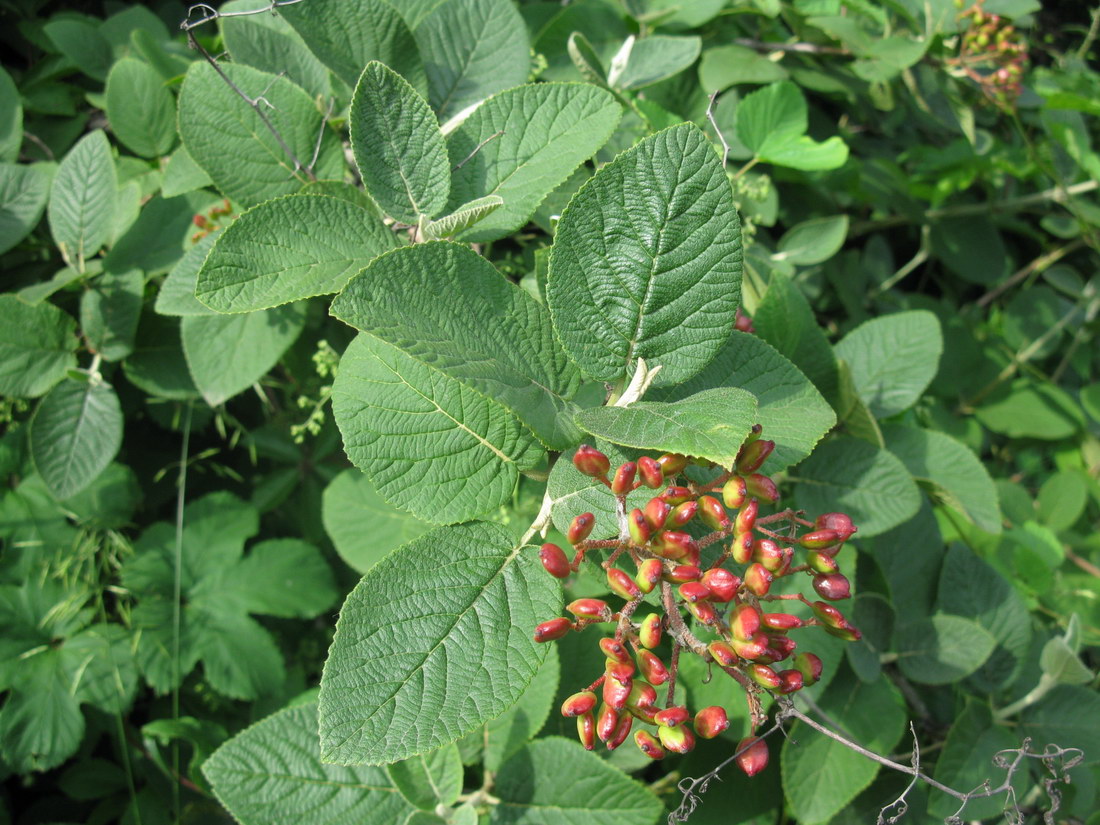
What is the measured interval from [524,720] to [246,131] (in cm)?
90

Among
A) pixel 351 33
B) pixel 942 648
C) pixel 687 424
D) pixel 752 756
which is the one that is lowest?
pixel 942 648

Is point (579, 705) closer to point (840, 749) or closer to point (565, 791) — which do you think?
point (565, 791)

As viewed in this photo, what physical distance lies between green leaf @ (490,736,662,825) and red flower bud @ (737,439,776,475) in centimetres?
50

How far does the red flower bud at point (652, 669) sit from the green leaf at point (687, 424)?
214 millimetres

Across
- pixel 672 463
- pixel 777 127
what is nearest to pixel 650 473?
pixel 672 463

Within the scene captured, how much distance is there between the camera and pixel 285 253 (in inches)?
35.1

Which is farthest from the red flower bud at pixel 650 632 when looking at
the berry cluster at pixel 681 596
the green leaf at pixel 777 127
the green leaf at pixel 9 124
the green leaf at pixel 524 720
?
the green leaf at pixel 9 124

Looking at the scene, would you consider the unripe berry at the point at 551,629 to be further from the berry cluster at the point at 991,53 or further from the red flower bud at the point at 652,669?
the berry cluster at the point at 991,53

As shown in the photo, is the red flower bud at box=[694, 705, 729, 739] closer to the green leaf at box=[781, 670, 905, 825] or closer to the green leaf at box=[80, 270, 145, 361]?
the green leaf at box=[781, 670, 905, 825]

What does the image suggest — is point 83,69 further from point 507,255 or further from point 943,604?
point 943,604

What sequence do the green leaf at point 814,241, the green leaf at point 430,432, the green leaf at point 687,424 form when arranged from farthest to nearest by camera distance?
the green leaf at point 814,241, the green leaf at point 430,432, the green leaf at point 687,424

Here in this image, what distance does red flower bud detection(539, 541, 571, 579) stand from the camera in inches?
30.4

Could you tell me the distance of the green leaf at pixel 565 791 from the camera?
107 centimetres

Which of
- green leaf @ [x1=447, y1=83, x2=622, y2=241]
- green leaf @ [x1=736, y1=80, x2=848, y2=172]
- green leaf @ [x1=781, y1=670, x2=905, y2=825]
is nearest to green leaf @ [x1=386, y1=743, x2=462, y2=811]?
green leaf @ [x1=781, y1=670, x2=905, y2=825]
